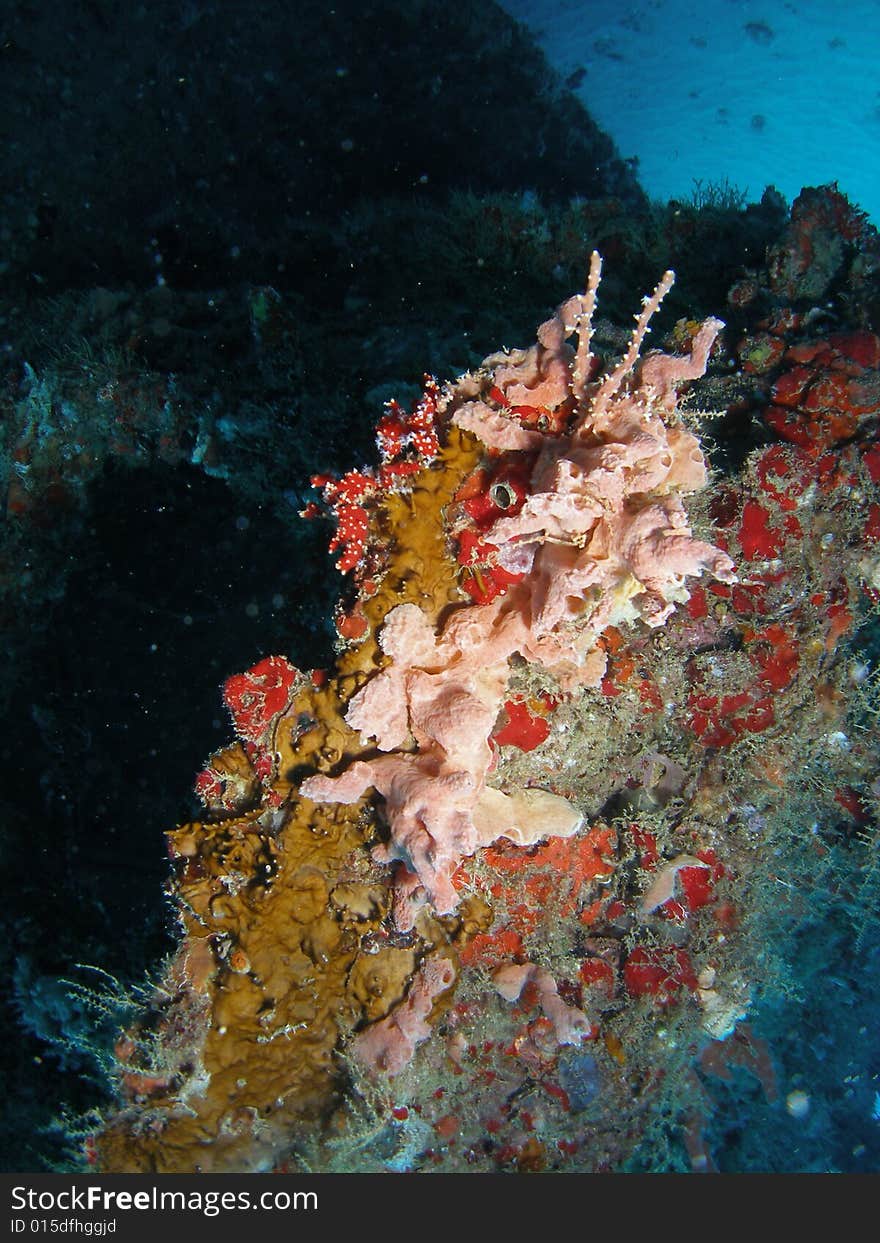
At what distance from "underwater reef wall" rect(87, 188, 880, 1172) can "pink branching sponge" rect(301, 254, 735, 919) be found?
2 centimetres

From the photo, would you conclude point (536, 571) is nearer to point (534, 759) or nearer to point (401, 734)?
point (401, 734)

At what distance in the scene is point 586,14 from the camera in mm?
21844

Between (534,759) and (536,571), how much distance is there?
1378 mm

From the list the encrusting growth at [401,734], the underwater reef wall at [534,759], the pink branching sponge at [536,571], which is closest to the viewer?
the pink branching sponge at [536,571]

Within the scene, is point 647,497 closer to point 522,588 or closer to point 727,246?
point 522,588

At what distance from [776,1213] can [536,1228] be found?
1507mm

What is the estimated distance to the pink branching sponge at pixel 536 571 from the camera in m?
2.64

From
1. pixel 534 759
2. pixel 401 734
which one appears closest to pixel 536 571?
pixel 401 734

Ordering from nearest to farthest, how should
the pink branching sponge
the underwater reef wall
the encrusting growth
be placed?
the pink branching sponge < the encrusting growth < the underwater reef wall

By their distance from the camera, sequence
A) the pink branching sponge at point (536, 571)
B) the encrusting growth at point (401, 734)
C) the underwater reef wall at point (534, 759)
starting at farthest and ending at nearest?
the underwater reef wall at point (534, 759)
the encrusting growth at point (401, 734)
the pink branching sponge at point (536, 571)

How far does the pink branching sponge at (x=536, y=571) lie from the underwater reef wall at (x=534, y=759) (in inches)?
0.6

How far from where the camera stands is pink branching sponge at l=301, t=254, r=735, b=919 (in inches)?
104

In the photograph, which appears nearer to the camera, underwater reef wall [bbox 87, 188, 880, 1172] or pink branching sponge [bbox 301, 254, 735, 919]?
pink branching sponge [bbox 301, 254, 735, 919]

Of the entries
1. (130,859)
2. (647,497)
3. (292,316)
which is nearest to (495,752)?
(647,497)
